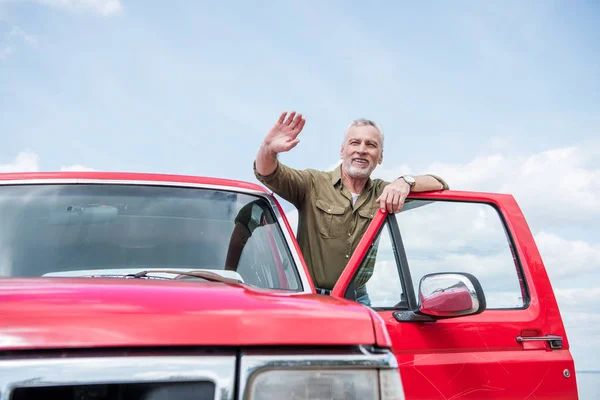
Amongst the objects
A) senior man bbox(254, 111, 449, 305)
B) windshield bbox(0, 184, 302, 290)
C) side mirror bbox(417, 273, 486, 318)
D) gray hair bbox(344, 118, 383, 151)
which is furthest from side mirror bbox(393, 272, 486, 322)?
gray hair bbox(344, 118, 383, 151)

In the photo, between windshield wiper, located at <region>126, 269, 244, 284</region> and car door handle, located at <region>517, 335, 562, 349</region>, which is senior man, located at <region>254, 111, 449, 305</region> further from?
windshield wiper, located at <region>126, 269, 244, 284</region>

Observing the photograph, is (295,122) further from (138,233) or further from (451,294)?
(451,294)

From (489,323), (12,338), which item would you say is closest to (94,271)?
(12,338)

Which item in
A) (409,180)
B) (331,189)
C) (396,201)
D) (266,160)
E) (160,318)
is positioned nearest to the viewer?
(160,318)

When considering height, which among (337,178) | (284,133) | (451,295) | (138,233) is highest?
(284,133)

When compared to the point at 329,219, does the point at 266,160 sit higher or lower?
higher

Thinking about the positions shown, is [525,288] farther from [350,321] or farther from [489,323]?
[350,321]

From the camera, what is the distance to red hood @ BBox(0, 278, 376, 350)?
1.36 metres

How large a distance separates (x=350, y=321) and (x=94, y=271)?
1.28 metres

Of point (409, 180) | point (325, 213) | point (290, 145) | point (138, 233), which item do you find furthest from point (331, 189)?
point (138, 233)

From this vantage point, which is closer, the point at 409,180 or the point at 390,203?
the point at 390,203

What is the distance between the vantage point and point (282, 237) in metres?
2.95

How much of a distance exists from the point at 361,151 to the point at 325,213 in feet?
2.24

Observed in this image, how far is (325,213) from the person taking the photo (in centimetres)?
401
